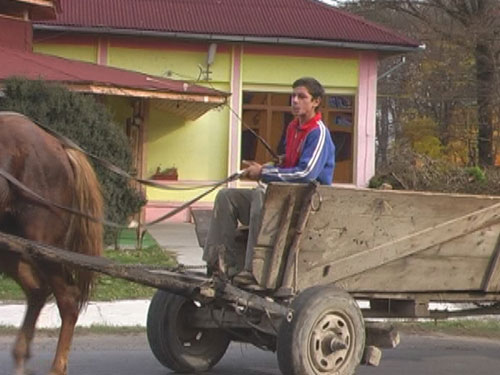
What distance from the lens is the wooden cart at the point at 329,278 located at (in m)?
7.30

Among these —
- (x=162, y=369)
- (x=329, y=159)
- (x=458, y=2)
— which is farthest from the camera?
(x=458, y=2)

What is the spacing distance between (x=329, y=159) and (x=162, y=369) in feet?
7.38

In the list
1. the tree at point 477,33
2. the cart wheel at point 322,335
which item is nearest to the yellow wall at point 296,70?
the tree at point 477,33

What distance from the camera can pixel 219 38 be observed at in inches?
906

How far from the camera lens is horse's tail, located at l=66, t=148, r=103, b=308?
791cm

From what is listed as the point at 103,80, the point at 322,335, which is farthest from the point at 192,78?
the point at 322,335

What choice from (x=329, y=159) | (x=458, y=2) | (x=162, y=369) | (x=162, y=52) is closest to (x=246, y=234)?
(x=329, y=159)

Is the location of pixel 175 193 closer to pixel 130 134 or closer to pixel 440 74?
pixel 130 134

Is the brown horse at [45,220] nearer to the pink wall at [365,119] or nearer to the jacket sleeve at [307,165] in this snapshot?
the jacket sleeve at [307,165]

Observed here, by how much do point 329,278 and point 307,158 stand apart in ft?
2.81

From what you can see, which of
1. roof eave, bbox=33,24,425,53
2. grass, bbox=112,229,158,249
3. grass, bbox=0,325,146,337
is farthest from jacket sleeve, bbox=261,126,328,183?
roof eave, bbox=33,24,425,53

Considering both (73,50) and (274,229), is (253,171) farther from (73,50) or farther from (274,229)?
(73,50)

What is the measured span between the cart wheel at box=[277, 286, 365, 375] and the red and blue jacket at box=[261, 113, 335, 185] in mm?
794

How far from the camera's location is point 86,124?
1506 cm
